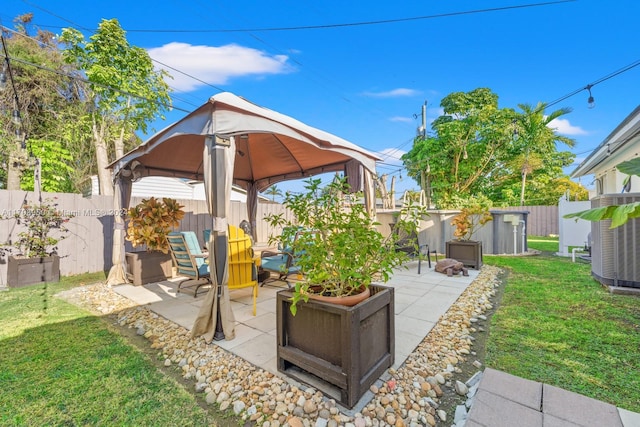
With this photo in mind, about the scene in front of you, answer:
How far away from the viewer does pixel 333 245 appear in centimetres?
205

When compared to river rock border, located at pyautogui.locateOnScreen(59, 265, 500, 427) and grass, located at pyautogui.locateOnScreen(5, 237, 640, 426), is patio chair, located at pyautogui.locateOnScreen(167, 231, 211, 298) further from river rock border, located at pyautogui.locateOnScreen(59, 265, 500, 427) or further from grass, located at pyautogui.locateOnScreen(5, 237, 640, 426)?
grass, located at pyautogui.locateOnScreen(5, 237, 640, 426)

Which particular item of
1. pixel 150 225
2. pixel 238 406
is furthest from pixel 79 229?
pixel 238 406

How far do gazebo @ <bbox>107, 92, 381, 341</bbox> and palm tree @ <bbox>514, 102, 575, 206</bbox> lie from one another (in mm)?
13570

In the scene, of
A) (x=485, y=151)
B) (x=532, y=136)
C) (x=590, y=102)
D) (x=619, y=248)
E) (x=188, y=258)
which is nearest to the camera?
(x=619, y=248)

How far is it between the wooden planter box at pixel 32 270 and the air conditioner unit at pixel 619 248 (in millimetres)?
9414

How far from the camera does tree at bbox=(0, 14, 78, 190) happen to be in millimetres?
9453

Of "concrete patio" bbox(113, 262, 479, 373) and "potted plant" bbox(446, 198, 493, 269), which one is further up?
"potted plant" bbox(446, 198, 493, 269)

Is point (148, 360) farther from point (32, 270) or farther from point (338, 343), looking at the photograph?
point (32, 270)

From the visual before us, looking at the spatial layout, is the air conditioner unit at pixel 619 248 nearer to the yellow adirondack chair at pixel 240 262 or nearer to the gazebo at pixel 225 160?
the gazebo at pixel 225 160

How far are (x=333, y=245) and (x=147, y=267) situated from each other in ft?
15.0

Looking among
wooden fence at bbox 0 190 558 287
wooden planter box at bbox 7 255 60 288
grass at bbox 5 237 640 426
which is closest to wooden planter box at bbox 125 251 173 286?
grass at bbox 5 237 640 426

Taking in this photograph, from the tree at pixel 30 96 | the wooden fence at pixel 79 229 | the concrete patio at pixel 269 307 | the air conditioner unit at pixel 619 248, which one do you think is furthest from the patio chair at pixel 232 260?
the tree at pixel 30 96

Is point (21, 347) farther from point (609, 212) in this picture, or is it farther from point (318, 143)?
point (609, 212)

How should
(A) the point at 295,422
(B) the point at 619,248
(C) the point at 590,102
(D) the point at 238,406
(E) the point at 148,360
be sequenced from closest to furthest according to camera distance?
(A) the point at 295,422 < (D) the point at 238,406 < (E) the point at 148,360 < (B) the point at 619,248 < (C) the point at 590,102
